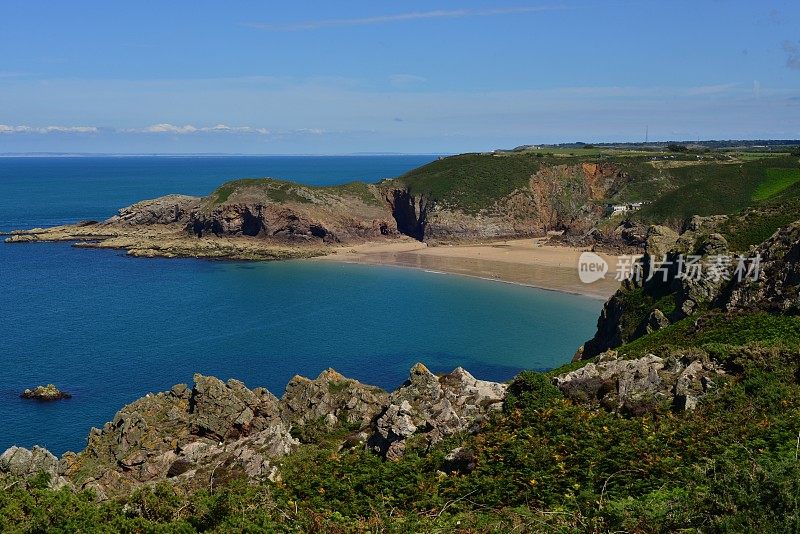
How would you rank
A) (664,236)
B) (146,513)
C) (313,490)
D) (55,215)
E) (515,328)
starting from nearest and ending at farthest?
(146,513) < (313,490) < (664,236) < (515,328) < (55,215)

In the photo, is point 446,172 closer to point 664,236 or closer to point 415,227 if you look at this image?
point 415,227

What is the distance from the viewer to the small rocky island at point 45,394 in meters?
43.8

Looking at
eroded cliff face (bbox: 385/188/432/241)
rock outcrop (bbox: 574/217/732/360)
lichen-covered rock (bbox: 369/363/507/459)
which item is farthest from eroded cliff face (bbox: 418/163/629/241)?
lichen-covered rock (bbox: 369/363/507/459)

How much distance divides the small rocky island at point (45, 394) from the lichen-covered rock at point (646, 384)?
36.3 m

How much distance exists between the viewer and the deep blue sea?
47.7m

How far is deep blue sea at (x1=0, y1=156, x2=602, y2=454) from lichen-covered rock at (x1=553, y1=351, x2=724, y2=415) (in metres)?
27.7

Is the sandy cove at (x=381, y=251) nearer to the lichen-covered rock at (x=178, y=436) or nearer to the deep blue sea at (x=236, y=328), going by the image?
the deep blue sea at (x=236, y=328)

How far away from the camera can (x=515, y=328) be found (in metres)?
63.0

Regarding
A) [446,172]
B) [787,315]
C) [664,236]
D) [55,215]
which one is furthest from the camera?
[55,215]

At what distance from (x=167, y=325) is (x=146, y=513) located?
5603 centimetres

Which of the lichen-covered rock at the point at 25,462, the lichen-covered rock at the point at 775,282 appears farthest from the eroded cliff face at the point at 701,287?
the lichen-covered rock at the point at 25,462

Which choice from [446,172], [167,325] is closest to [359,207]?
[446,172]

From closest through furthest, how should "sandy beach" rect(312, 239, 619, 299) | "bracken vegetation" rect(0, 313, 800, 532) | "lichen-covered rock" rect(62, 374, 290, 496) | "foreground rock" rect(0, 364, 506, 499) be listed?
"bracken vegetation" rect(0, 313, 800, 532)
"foreground rock" rect(0, 364, 506, 499)
"lichen-covered rock" rect(62, 374, 290, 496)
"sandy beach" rect(312, 239, 619, 299)

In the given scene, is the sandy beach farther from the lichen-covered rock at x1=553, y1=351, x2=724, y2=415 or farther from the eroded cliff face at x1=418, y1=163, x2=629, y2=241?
the lichen-covered rock at x1=553, y1=351, x2=724, y2=415
